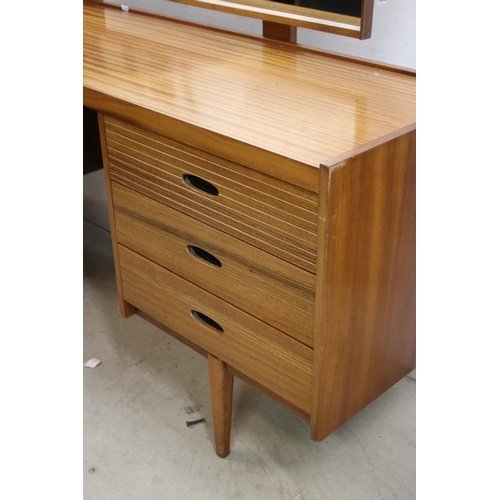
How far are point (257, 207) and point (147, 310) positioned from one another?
0.47 m

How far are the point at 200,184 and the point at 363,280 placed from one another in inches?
13.8

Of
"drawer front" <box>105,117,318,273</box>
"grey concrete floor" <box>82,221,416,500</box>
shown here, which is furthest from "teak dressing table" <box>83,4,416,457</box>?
"grey concrete floor" <box>82,221,416,500</box>

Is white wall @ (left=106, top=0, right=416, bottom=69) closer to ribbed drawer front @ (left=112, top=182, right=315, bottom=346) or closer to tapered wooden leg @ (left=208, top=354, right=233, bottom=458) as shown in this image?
ribbed drawer front @ (left=112, top=182, right=315, bottom=346)

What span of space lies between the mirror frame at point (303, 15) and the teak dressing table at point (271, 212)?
0.07 m

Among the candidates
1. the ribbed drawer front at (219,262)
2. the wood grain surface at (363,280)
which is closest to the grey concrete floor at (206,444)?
the wood grain surface at (363,280)

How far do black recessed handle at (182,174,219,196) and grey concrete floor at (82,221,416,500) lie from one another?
2.17ft

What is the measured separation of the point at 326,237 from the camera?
91cm

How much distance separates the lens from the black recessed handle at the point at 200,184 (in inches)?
43.8

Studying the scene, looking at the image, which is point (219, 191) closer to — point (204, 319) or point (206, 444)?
point (204, 319)

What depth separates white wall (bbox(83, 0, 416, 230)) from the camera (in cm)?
139

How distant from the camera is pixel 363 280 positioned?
1.03m

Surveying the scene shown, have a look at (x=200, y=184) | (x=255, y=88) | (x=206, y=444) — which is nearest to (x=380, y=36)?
(x=255, y=88)
